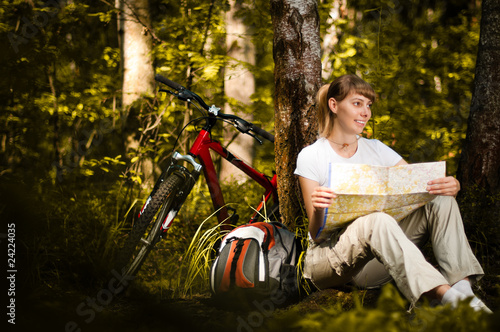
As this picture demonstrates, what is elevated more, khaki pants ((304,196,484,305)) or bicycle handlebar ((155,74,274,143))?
bicycle handlebar ((155,74,274,143))

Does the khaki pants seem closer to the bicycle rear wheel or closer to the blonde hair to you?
the blonde hair

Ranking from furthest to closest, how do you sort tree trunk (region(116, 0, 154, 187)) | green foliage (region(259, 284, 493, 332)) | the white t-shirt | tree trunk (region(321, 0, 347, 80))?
tree trunk (region(116, 0, 154, 187))
tree trunk (region(321, 0, 347, 80))
the white t-shirt
green foliage (region(259, 284, 493, 332))

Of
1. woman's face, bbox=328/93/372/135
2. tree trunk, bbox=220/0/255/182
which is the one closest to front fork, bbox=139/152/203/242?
woman's face, bbox=328/93/372/135

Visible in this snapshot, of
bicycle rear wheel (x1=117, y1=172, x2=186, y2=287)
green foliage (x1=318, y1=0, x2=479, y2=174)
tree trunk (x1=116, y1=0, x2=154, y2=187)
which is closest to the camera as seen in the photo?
bicycle rear wheel (x1=117, y1=172, x2=186, y2=287)

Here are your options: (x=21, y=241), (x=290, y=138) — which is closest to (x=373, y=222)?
(x=290, y=138)

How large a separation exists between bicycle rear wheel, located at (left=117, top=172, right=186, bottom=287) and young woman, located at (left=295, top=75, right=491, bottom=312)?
0.87m

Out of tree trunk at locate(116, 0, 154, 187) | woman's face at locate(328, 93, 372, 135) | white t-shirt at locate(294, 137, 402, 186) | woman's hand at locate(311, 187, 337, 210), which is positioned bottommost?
woman's hand at locate(311, 187, 337, 210)

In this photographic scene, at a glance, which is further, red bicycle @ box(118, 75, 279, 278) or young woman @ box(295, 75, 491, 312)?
red bicycle @ box(118, 75, 279, 278)

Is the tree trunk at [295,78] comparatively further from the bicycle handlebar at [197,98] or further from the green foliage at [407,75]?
the green foliage at [407,75]

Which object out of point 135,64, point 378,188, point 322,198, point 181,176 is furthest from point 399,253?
point 135,64

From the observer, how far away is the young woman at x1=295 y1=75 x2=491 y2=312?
1771 millimetres

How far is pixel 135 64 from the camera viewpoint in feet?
15.5

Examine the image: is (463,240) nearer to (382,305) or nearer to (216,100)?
(382,305)

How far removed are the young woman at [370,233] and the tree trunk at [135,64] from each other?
2677 millimetres
